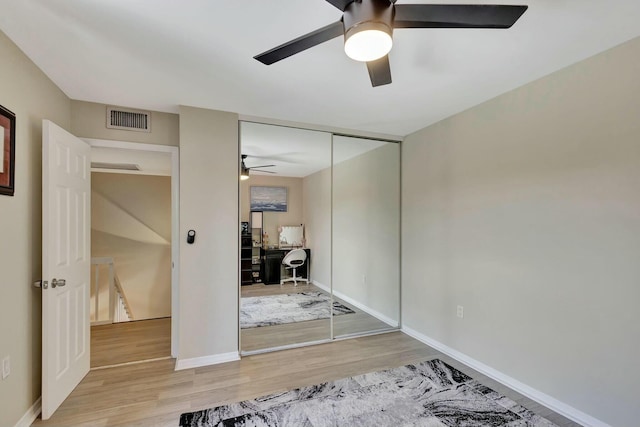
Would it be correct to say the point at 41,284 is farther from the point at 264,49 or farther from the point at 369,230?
the point at 369,230

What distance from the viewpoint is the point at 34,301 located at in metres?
2.17

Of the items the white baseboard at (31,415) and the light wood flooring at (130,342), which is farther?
the light wood flooring at (130,342)

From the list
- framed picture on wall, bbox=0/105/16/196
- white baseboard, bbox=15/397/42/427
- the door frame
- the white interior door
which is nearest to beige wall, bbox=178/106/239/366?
the door frame

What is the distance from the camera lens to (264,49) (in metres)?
2.00

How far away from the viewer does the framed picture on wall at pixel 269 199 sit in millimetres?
3580

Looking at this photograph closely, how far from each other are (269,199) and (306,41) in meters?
2.49

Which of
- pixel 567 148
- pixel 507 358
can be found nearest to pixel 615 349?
pixel 507 358

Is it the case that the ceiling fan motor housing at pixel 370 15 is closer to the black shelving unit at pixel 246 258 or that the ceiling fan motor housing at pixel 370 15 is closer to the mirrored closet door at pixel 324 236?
the mirrored closet door at pixel 324 236

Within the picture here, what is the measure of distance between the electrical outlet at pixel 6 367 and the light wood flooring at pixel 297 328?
178cm

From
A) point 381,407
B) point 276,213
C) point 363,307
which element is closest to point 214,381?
point 381,407

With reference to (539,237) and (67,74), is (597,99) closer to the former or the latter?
(539,237)

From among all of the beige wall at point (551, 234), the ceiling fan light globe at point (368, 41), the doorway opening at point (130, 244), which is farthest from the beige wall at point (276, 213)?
the ceiling fan light globe at point (368, 41)

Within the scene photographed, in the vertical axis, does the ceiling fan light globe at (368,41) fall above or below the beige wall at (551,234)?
above

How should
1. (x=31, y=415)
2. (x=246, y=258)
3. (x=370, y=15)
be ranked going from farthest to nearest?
(x=246, y=258) → (x=31, y=415) → (x=370, y=15)
